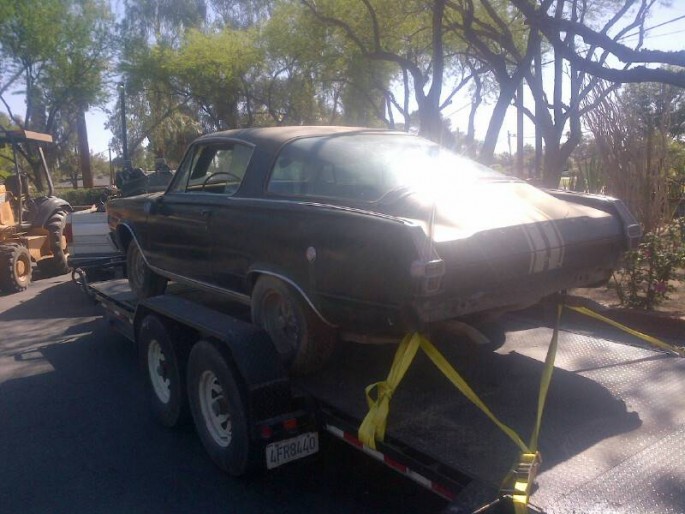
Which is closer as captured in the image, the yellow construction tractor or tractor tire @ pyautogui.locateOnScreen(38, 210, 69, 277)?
the yellow construction tractor

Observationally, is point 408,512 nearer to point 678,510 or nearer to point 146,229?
point 678,510

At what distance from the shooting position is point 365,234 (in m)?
3.59

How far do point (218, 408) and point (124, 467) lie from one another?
788 mm

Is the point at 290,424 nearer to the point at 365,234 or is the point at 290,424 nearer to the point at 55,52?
the point at 365,234

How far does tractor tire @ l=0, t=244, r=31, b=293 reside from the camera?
1138 cm

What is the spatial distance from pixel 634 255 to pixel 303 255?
4781mm

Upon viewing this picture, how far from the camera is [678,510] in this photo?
2795mm

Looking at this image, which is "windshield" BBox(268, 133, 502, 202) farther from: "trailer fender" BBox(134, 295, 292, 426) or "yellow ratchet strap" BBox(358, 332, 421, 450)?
"yellow ratchet strap" BBox(358, 332, 421, 450)

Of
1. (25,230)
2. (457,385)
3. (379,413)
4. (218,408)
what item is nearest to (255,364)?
(218,408)

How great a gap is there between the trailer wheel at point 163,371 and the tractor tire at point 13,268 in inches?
282

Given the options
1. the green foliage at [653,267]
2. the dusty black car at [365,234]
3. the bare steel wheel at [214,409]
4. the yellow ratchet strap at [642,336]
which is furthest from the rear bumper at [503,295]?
the green foliage at [653,267]

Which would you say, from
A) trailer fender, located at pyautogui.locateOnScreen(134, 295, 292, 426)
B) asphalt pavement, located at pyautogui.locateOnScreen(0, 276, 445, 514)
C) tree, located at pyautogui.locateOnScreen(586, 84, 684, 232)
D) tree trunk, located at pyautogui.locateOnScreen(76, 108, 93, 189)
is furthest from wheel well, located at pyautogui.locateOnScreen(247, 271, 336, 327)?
tree trunk, located at pyautogui.locateOnScreen(76, 108, 93, 189)

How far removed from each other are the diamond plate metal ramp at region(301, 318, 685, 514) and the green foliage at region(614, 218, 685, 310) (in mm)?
2670

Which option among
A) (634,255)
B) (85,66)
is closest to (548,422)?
(634,255)
